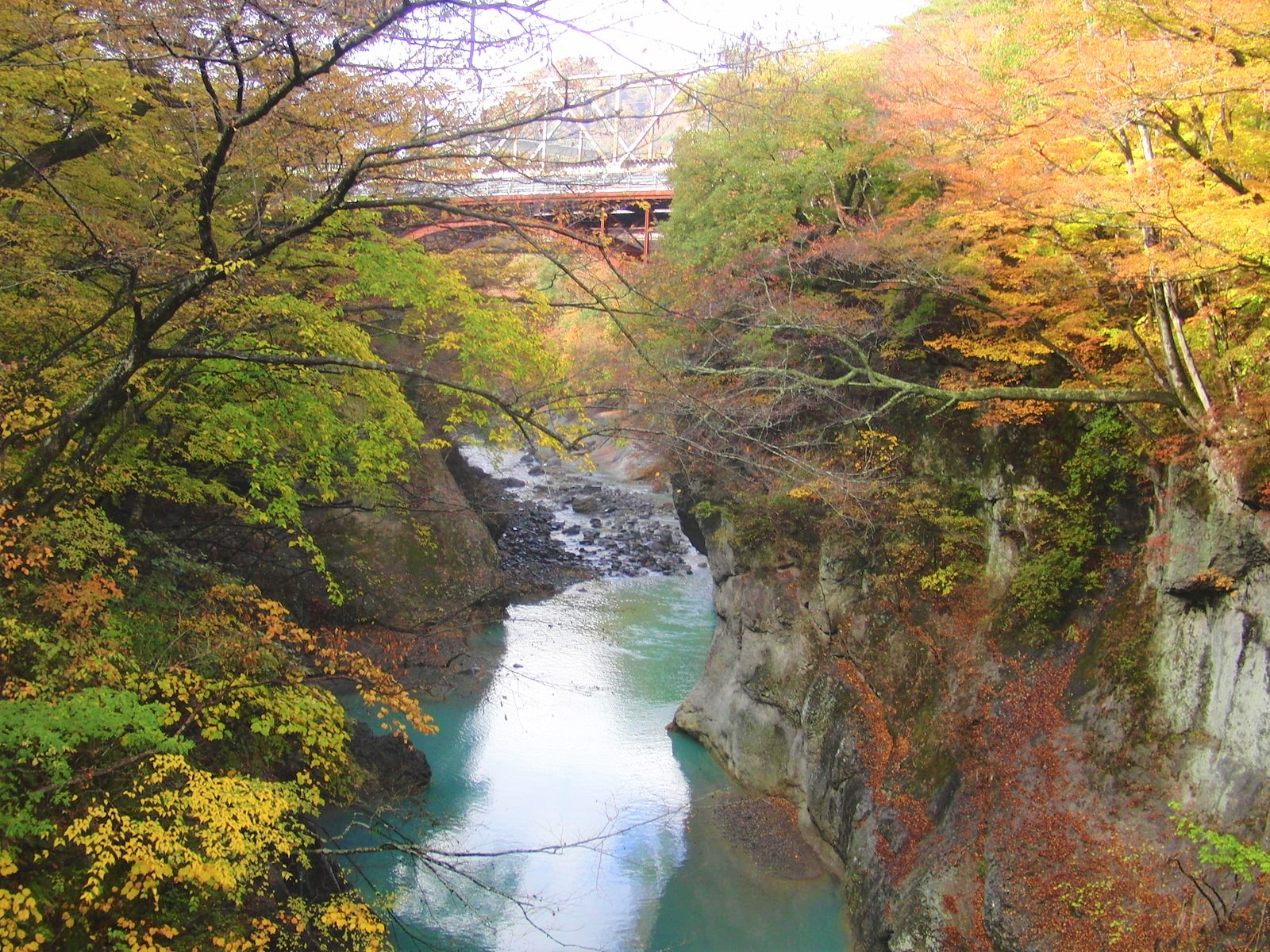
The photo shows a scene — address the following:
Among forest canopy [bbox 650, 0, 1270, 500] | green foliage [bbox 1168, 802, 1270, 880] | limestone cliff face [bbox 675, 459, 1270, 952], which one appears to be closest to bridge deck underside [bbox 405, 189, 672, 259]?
forest canopy [bbox 650, 0, 1270, 500]

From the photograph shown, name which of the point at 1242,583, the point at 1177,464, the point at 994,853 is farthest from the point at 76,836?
the point at 1177,464

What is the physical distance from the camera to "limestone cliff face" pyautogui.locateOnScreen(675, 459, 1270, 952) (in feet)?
23.8

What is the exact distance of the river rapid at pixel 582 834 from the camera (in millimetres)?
10430

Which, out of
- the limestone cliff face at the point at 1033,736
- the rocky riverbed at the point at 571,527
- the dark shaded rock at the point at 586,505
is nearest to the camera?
the limestone cliff face at the point at 1033,736

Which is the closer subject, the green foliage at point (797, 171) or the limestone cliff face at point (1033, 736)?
the limestone cliff face at point (1033, 736)

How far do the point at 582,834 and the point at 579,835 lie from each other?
0.12 metres

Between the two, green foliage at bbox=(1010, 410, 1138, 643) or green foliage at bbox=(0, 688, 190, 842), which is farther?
green foliage at bbox=(1010, 410, 1138, 643)

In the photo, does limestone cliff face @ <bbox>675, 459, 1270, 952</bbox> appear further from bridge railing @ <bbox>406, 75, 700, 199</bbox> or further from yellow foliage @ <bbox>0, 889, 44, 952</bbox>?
yellow foliage @ <bbox>0, 889, 44, 952</bbox>

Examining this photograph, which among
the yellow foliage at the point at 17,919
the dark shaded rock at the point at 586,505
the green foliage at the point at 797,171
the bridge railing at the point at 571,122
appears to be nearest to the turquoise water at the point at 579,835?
the yellow foliage at the point at 17,919

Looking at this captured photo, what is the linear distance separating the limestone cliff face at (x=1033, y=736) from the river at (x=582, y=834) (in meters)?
1.36

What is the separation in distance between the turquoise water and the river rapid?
3 centimetres

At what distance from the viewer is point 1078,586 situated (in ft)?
31.5

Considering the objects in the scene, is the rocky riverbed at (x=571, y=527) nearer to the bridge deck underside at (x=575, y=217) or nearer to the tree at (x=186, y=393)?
the bridge deck underside at (x=575, y=217)

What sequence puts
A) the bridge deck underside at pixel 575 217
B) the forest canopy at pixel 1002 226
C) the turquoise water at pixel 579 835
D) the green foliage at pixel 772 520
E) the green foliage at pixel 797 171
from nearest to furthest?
the bridge deck underside at pixel 575 217 → the forest canopy at pixel 1002 226 → the turquoise water at pixel 579 835 → the green foliage at pixel 797 171 → the green foliage at pixel 772 520
